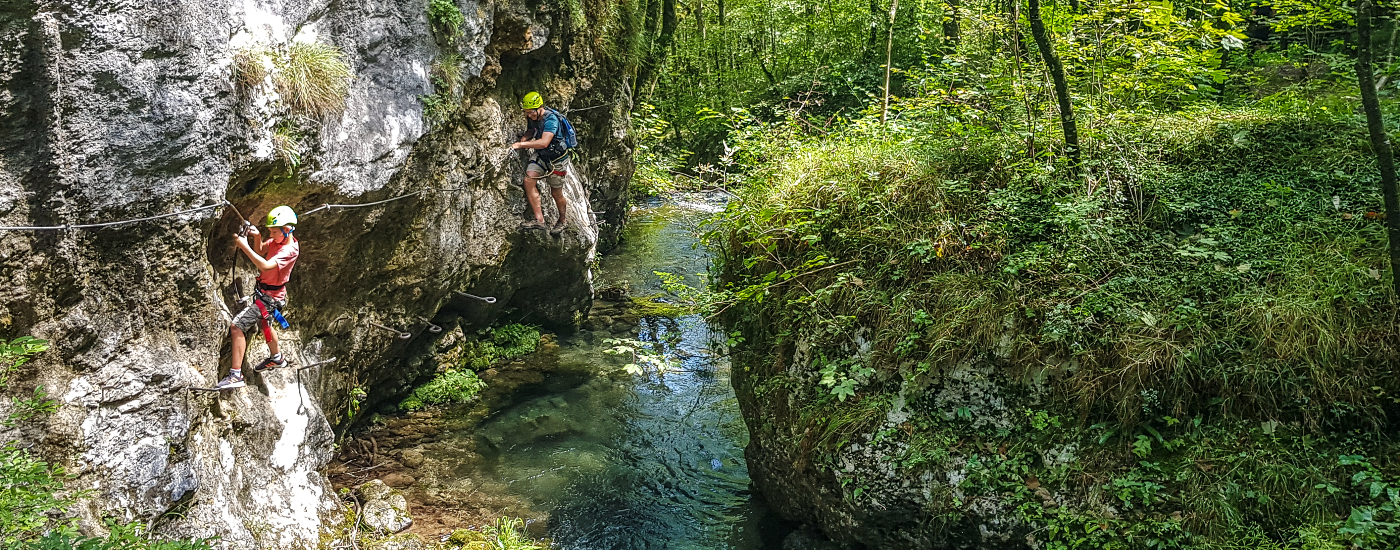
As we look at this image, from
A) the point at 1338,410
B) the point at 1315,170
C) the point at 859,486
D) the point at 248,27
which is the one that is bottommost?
the point at 859,486

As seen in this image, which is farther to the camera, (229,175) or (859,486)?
(859,486)

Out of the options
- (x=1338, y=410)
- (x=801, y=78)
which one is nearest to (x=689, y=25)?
(x=801, y=78)

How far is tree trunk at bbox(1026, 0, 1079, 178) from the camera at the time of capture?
21.6 ft

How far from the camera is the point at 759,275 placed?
8016 mm

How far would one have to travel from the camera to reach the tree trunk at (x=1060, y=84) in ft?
21.6

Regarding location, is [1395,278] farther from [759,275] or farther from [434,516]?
[434,516]

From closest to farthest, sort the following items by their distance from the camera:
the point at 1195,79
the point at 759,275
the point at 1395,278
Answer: the point at 1395,278
the point at 759,275
the point at 1195,79

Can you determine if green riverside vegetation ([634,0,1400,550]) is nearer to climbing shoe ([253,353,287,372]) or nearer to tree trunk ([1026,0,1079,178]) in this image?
tree trunk ([1026,0,1079,178])

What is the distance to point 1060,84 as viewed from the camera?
22.8ft

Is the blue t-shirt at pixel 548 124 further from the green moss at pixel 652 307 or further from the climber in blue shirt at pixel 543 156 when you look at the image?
the green moss at pixel 652 307

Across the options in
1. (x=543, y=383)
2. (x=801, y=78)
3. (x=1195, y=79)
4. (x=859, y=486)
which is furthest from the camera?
(x=801, y=78)

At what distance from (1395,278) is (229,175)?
837 centimetres

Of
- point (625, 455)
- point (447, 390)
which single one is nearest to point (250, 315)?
point (447, 390)

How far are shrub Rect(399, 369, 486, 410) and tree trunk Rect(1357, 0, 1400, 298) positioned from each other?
999cm
